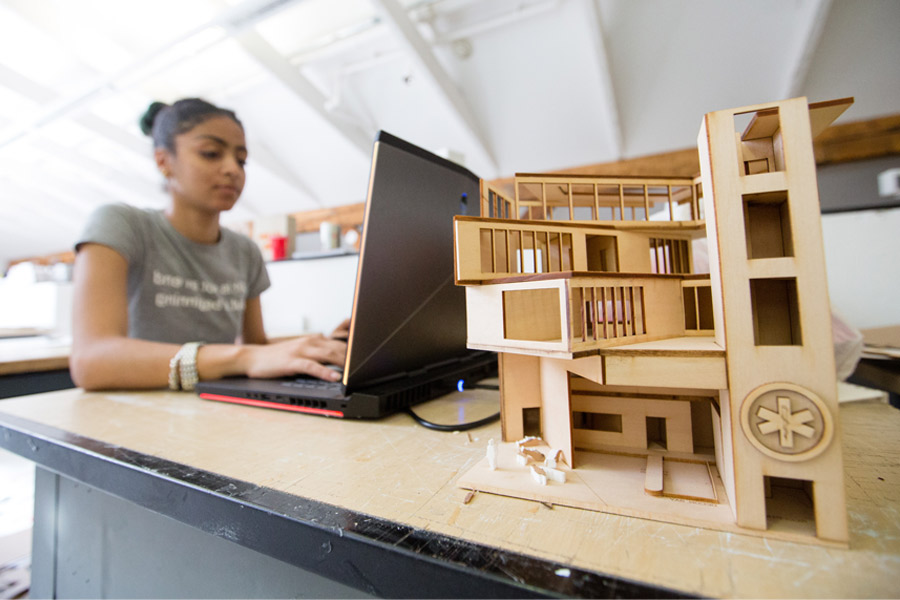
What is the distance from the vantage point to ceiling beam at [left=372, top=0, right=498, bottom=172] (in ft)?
7.60

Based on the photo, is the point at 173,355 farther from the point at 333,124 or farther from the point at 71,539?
the point at 333,124

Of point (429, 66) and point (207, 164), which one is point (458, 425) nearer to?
point (207, 164)

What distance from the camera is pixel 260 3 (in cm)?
211

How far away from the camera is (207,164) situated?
108 centimetres

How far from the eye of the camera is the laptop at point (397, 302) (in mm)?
465

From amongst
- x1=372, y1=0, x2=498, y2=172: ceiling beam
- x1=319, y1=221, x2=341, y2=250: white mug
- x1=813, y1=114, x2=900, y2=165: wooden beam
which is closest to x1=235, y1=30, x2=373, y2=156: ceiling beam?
x1=372, y1=0, x2=498, y2=172: ceiling beam

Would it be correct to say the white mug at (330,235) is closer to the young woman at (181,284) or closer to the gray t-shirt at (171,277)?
the young woman at (181,284)

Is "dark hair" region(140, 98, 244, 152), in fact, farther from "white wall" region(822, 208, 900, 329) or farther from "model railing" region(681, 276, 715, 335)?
"white wall" region(822, 208, 900, 329)

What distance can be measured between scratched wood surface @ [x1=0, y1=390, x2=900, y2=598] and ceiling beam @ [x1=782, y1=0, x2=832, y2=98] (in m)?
2.49

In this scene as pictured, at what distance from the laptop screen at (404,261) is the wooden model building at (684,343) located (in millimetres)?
136

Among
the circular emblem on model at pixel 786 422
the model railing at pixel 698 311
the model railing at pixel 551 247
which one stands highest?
the model railing at pixel 551 247

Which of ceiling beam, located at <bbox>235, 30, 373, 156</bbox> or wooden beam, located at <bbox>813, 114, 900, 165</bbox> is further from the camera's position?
ceiling beam, located at <bbox>235, 30, 373, 156</bbox>

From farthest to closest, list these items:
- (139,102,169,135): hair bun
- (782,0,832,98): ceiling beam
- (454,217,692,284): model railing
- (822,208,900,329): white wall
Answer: (782,0,832,98): ceiling beam
(822,208,900,329): white wall
(139,102,169,135): hair bun
(454,217,692,284): model railing

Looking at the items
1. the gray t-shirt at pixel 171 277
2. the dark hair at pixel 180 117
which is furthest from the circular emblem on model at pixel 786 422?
the dark hair at pixel 180 117
